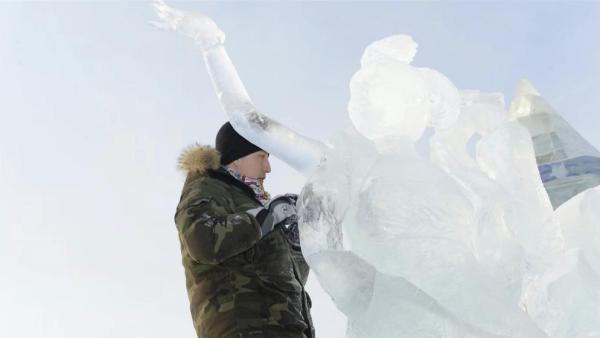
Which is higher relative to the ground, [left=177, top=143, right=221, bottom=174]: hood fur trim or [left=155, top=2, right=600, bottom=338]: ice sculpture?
[left=177, top=143, right=221, bottom=174]: hood fur trim

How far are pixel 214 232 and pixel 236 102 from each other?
23.0 inches

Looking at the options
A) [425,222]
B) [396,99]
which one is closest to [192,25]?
A: [396,99]

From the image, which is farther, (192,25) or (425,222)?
(192,25)

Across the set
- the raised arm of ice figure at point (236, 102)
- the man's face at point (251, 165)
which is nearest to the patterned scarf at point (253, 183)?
the man's face at point (251, 165)

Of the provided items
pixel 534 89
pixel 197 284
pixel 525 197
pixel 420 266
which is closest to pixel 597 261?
pixel 525 197

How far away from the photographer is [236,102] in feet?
8.75

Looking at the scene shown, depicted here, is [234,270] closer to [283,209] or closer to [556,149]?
[283,209]

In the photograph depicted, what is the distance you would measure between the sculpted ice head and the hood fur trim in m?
1.07

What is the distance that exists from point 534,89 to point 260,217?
48.6 inches

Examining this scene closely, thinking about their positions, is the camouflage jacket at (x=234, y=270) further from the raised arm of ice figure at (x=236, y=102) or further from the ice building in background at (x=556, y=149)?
the ice building in background at (x=556, y=149)

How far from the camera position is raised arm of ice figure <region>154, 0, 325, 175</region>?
2.52 m

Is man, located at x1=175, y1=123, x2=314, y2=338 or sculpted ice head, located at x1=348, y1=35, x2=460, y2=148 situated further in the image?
man, located at x1=175, y1=123, x2=314, y2=338

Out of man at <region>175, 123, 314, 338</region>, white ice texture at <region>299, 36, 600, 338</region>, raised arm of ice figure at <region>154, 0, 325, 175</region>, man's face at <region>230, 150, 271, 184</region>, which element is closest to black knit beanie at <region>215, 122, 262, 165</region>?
man's face at <region>230, 150, 271, 184</region>

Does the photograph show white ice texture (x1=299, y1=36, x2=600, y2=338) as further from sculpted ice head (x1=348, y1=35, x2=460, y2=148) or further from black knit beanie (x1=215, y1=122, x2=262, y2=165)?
black knit beanie (x1=215, y1=122, x2=262, y2=165)
